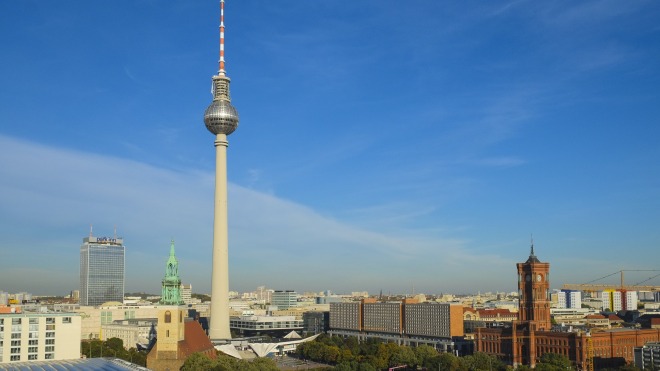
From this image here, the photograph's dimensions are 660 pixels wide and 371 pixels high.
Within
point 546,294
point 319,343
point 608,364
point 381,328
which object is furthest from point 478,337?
point 381,328

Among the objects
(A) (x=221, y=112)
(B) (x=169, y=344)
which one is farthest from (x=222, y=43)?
(B) (x=169, y=344)

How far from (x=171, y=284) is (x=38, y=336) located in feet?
71.6

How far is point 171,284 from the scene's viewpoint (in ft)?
338

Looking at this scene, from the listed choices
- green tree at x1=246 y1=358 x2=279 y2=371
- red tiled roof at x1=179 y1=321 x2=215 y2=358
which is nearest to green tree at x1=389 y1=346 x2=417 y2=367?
green tree at x1=246 y1=358 x2=279 y2=371

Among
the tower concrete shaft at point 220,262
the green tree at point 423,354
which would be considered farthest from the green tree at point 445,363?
the tower concrete shaft at point 220,262

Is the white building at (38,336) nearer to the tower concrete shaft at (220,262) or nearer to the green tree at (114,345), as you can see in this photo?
the green tree at (114,345)

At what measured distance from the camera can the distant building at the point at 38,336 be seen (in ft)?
272

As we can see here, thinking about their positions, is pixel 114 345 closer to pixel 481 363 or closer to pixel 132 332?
pixel 132 332

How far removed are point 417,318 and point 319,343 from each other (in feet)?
115

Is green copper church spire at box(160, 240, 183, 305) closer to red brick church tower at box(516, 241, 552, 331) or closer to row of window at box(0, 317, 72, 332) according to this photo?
row of window at box(0, 317, 72, 332)

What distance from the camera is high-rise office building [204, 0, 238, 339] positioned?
144 m

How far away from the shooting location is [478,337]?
12925 cm

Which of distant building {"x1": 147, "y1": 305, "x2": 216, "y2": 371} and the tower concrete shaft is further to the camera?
the tower concrete shaft

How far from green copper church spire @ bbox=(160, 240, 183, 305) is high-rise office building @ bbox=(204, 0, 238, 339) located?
122ft
